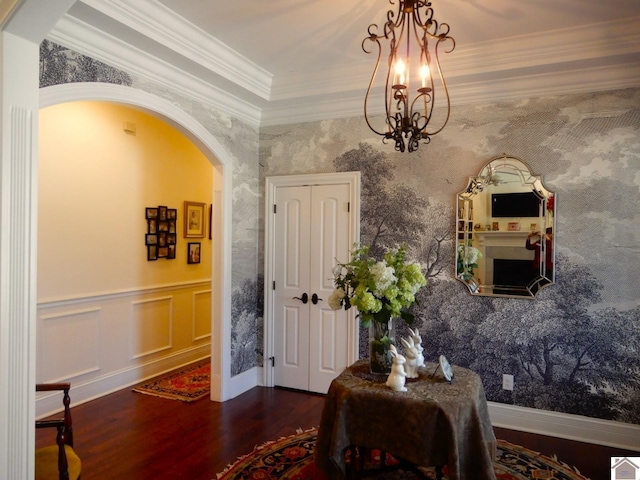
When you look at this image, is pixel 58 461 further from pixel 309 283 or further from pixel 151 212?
pixel 151 212

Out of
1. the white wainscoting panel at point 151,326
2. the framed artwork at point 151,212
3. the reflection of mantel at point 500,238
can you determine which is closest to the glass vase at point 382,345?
the reflection of mantel at point 500,238

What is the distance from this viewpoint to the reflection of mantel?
3572 mm

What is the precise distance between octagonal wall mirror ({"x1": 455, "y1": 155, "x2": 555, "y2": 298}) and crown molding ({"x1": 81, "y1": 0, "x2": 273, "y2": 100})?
2.12m

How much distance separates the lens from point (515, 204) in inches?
141

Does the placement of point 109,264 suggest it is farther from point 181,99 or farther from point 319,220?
point 319,220

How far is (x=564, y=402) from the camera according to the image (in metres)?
3.47

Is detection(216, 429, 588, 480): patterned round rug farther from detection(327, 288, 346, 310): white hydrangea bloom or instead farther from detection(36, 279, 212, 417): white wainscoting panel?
detection(36, 279, 212, 417): white wainscoting panel

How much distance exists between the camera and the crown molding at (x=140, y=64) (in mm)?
2682

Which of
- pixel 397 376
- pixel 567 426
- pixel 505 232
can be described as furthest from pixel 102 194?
pixel 567 426

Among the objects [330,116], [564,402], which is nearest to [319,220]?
[330,116]

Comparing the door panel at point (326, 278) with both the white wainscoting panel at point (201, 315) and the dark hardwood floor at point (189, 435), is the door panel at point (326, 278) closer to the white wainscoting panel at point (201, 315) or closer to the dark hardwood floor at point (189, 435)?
the dark hardwood floor at point (189, 435)

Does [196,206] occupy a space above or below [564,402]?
above

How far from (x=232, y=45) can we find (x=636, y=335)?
376 centimetres

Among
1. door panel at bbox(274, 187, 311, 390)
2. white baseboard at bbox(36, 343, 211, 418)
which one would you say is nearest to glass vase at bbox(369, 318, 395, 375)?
door panel at bbox(274, 187, 311, 390)
